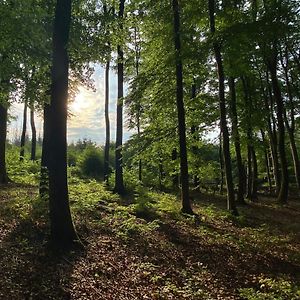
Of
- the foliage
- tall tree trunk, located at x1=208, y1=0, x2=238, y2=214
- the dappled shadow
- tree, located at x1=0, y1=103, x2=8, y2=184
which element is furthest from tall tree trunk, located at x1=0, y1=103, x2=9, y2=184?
the foliage

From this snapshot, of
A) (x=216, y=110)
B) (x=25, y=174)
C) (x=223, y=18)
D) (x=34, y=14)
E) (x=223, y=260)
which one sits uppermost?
(x=223, y=18)

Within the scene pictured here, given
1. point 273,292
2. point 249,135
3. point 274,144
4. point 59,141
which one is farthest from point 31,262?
point 274,144

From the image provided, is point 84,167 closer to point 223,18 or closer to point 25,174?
point 25,174

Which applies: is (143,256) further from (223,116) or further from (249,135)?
(249,135)

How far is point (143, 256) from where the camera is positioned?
9.91m

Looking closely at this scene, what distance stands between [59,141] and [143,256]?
3.83 meters

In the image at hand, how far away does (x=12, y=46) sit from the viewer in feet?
41.0

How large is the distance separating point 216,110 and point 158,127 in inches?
169

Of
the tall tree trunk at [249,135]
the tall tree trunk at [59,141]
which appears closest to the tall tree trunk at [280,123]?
the tall tree trunk at [249,135]

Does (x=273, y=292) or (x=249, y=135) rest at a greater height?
(x=249, y=135)

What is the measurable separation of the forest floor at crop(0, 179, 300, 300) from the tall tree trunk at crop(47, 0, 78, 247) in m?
0.55

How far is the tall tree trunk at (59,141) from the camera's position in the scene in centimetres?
941

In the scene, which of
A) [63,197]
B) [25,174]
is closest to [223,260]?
[63,197]

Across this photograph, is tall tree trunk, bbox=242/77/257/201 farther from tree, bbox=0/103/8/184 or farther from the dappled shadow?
the dappled shadow
